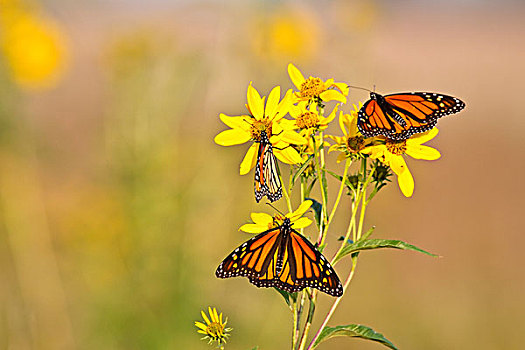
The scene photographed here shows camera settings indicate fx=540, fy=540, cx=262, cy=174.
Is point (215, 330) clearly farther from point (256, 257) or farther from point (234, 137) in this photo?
point (234, 137)

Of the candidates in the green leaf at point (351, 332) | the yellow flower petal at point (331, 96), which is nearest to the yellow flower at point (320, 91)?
the yellow flower petal at point (331, 96)

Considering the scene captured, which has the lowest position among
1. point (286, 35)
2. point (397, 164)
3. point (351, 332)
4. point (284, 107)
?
point (351, 332)

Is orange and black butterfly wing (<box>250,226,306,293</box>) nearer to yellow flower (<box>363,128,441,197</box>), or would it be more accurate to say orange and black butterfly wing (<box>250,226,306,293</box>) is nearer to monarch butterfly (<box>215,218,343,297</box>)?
monarch butterfly (<box>215,218,343,297</box>)

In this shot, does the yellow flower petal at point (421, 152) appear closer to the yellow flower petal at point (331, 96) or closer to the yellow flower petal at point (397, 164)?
the yellow flower petal at point (397, 164)

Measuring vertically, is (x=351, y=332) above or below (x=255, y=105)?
below

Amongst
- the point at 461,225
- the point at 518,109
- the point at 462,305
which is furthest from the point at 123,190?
the point at 518,109

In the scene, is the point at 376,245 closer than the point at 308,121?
Yes

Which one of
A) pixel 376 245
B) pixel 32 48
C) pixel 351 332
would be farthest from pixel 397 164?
pixel 32 48
